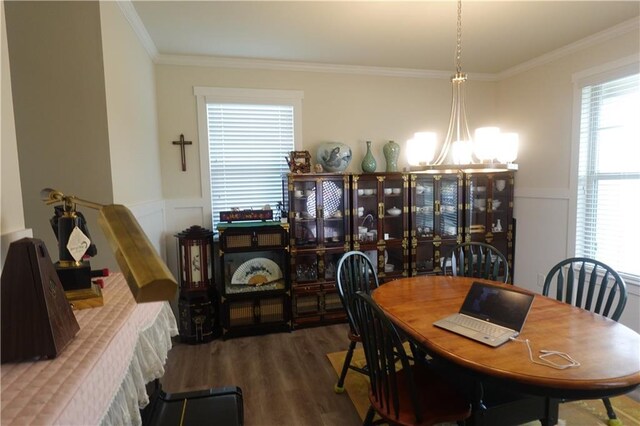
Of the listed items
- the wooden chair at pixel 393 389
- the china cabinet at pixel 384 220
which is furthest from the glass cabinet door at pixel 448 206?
the wooden chair at pixel 393 389

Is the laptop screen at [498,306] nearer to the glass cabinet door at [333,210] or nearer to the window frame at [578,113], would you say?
the glass cabinet door at [333,210]

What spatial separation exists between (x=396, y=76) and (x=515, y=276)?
9.11 ft

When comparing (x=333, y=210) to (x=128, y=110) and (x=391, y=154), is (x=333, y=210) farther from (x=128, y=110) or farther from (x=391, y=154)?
(x=128, y=110)

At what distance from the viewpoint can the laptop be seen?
158cm

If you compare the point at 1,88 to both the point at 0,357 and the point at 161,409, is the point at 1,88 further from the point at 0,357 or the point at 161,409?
the point at 161,409

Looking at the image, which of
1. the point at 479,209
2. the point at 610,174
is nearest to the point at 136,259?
the point at 610,174

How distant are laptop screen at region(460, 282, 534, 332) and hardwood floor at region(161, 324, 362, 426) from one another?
41.2 inches

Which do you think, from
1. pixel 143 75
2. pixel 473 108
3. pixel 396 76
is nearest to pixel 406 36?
pixel 396 76

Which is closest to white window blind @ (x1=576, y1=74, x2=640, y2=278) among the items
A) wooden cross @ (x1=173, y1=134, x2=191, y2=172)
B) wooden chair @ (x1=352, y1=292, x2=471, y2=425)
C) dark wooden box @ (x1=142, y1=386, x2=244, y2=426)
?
wooden chair @ (x1=352, y1=292, x2=471, y2=425)

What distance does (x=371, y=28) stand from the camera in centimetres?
279

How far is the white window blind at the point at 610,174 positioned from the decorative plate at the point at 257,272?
303cm

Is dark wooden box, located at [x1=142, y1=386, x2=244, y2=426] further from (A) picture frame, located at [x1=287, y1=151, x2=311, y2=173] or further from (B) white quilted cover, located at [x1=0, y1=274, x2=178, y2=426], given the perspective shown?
(A) picture frame, located at [x1=287, y1=151, x2=311, y2=173]

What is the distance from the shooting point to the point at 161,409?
180 cm

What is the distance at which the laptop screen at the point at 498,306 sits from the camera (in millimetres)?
1617
